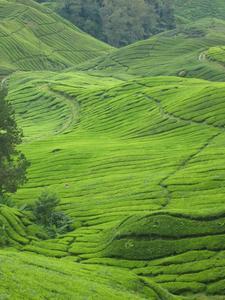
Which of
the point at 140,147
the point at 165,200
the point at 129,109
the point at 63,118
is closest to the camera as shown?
the point at 165,200

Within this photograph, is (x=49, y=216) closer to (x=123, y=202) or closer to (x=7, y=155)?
(x=7, y=155)

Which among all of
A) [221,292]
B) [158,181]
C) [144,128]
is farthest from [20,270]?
[144,128]

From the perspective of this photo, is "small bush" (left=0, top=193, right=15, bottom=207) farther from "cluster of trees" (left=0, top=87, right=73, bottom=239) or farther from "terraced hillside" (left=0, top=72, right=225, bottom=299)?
"terraced hillside" (left=0, top=72, right=225, bottom=299)

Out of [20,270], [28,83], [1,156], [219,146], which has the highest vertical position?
[20,270]

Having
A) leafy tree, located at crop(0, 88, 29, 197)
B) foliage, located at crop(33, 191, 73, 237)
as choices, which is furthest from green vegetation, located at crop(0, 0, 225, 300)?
leafy tree, located at crop(0, 88, 29, 197)

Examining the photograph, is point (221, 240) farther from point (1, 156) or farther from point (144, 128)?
point (144, 128)

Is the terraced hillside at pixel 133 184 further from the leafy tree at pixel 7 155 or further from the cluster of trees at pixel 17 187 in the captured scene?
the leafy tree at pixel 7 155

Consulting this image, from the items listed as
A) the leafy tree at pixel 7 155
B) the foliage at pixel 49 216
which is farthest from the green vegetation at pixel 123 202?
the leafy tree at pixel 7 155
